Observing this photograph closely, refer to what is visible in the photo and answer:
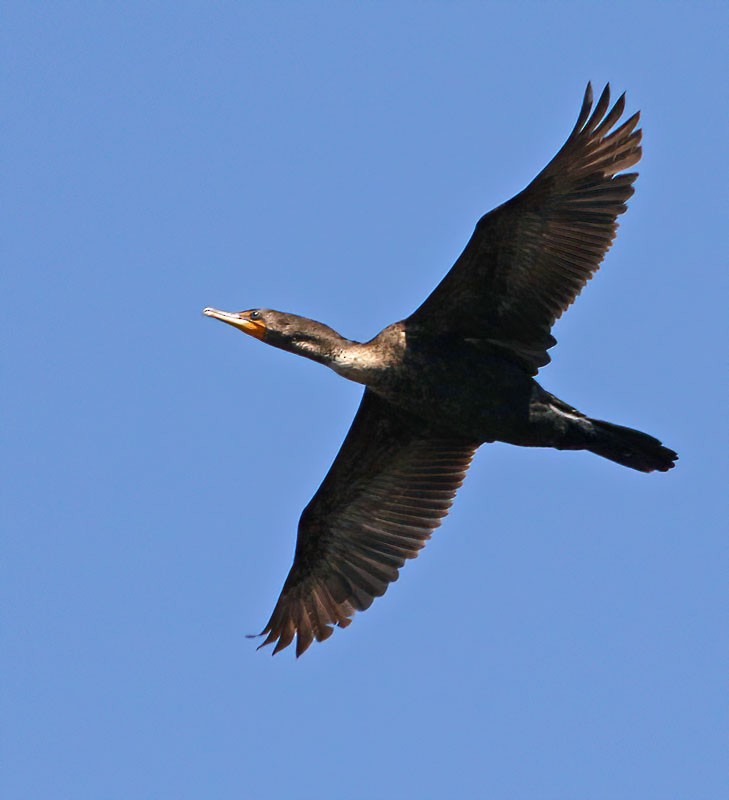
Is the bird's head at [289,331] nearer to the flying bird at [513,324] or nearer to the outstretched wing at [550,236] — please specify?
the flying bird at [513,324]

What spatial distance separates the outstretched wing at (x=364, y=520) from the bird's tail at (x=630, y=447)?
3.60ft

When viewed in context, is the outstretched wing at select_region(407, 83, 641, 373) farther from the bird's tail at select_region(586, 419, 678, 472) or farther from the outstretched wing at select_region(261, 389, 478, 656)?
the outstretched wing at select_region(261, 389, 478, 656)

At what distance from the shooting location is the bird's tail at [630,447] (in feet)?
35.8

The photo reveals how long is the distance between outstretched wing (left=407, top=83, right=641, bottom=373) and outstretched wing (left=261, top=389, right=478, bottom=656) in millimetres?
1179

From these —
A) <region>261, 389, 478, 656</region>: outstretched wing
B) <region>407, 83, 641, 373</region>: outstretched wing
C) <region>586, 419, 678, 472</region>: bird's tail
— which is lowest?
<region>261, 389, 478, 656</region>: outstretched wing

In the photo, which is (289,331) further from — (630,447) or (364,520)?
(630,447)

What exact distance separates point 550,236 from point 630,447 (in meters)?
1.53

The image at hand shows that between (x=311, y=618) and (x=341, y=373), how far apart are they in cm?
208

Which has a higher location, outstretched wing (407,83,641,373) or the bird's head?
outstretched wing (407,83,641,373)

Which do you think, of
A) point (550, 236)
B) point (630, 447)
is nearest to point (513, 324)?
point (550, 236)

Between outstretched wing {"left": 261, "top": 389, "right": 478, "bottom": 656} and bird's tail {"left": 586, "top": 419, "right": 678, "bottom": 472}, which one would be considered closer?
bird's tail {"left": 586, "top": 419, "right": 678, "bottom": 472}

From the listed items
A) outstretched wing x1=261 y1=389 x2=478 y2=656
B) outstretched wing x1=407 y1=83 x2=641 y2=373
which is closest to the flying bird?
outstretched wing x1=407 y1=83 x2=641 y2=373

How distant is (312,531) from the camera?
39.9 ft

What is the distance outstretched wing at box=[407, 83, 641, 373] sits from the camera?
10844mm
